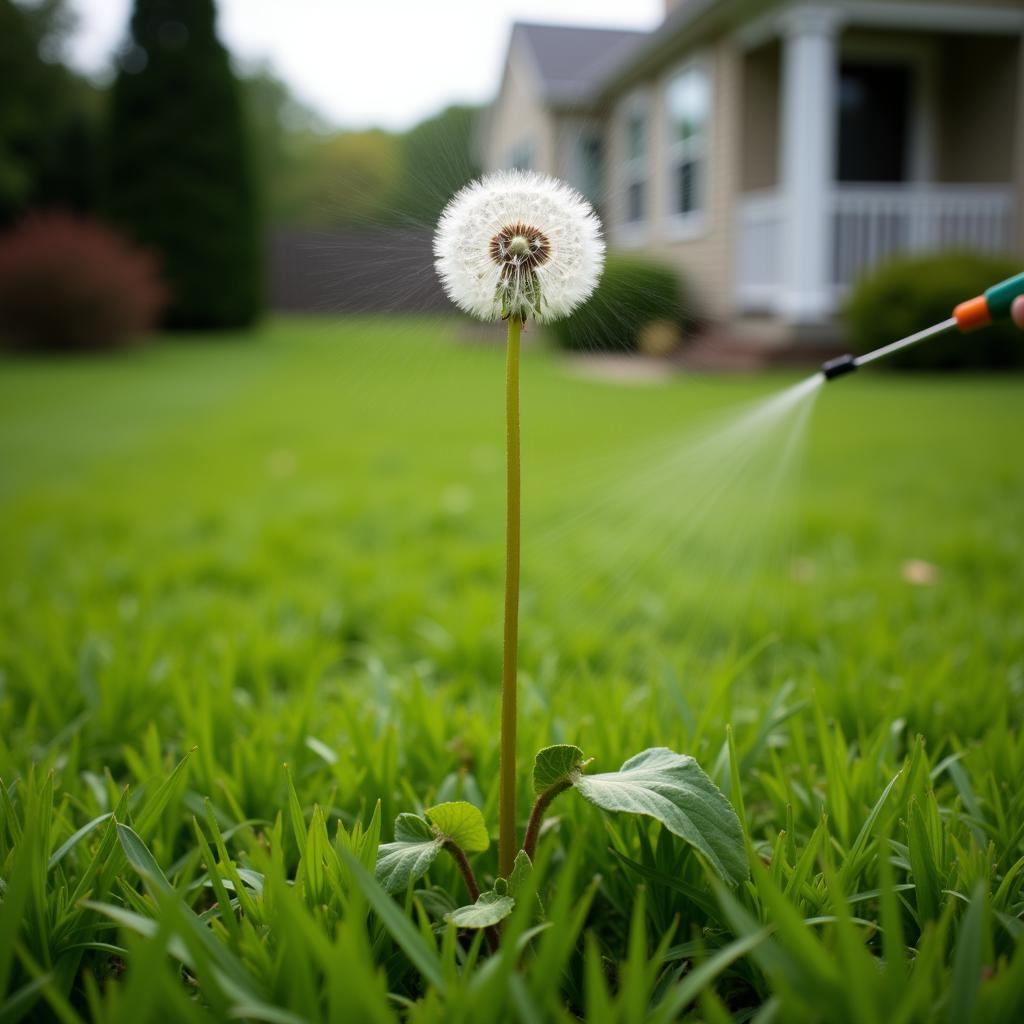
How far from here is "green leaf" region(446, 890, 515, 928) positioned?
99 cm

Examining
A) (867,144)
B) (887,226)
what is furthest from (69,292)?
(887,226)

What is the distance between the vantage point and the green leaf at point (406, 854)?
40.9 inches

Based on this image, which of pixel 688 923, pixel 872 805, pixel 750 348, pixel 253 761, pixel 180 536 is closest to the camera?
pixel 688 923

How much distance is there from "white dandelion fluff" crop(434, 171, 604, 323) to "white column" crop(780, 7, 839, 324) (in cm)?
918

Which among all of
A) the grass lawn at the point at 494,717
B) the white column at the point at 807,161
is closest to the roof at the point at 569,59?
the white column at the point at 807,161

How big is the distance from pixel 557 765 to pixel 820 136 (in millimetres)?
9794

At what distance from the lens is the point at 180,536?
3.83 m

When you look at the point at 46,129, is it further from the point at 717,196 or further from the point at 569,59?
the point at 717,196

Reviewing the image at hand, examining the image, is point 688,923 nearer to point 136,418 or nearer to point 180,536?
point 180,536

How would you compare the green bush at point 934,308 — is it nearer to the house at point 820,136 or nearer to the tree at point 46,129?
the house at point 820,136

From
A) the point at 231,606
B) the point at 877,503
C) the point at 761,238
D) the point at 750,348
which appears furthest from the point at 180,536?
the point at 761,238

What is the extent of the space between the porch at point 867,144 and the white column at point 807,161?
0.01 metres

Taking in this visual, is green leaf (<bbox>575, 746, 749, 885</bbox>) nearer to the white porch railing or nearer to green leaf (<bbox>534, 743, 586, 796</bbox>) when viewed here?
green leaf (<bbox>534, 743, 586, 796</bbox>)

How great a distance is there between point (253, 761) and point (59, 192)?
26952 mm
